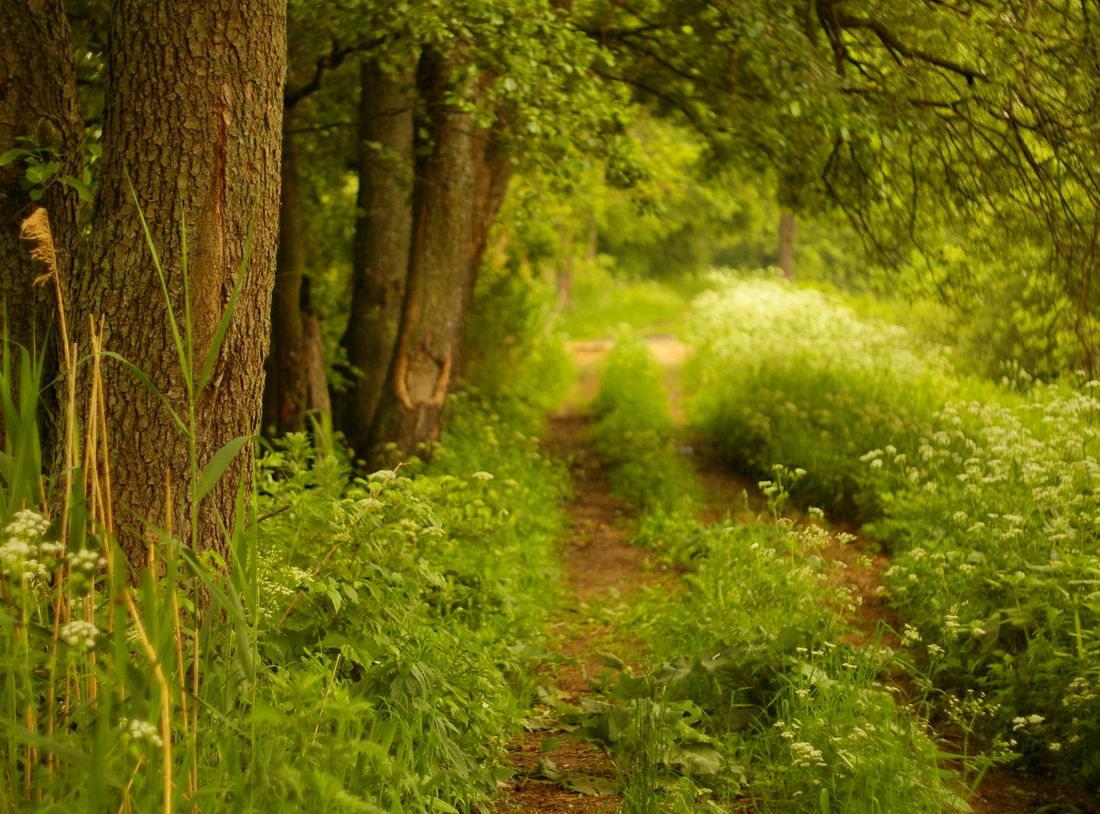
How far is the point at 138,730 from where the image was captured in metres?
1.91

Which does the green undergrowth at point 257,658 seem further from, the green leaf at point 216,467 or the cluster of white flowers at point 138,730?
the green leaf at point 216,467

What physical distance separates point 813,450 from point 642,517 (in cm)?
180

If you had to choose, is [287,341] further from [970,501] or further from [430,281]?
[970,501]

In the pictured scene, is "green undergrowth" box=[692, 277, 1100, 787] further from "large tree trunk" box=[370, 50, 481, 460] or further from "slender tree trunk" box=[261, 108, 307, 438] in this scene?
"slender tree trunk" box=[261, 108, 307, 438]

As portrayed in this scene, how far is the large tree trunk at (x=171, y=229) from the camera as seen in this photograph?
304cm

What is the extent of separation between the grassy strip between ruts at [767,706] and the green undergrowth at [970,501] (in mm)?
417

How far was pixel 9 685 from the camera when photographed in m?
2.09

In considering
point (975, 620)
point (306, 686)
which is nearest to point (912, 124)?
point (975, 620)

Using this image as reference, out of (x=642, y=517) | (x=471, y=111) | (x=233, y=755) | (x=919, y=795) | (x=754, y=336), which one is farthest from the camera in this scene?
(x=754, y=336)

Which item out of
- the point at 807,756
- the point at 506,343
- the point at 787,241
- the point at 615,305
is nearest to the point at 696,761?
the point at 807,756

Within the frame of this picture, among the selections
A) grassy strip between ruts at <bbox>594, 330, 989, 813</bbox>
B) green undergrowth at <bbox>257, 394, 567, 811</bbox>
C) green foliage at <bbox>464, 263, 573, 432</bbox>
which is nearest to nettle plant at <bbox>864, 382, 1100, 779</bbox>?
grassy strip between ruts at <bbox>594, 330, 989, 813</bbox>

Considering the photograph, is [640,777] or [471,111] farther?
[471,111]

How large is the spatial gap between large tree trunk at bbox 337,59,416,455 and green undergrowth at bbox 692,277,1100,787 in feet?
12.7

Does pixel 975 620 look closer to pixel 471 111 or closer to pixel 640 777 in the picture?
pixel 640 777
